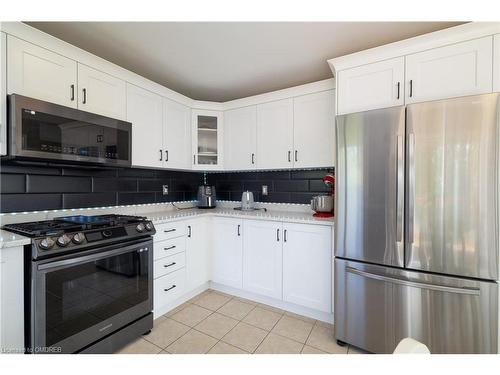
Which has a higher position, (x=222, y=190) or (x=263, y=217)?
(x=222, y=190)

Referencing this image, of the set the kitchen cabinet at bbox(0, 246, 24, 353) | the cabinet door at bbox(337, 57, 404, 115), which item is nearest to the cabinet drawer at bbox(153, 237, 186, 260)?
the kitchen cabinet at bbox(0, 246, 24, 353)

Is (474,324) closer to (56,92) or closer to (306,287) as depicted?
(306,287)

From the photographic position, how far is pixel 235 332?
6.34ft

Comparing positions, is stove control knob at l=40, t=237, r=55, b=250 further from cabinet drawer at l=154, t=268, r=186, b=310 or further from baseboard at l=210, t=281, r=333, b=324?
baseboard at l=210, t=281, r=333, b=324

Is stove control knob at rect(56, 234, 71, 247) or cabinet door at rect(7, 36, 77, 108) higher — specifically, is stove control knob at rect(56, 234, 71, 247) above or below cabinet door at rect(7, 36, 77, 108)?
below

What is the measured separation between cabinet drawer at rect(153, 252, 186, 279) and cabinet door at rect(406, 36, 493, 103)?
2.33 meters

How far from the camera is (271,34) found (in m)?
1.69

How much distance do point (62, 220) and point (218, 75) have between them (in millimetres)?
1856

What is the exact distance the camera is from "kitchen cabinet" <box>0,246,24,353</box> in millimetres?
1201

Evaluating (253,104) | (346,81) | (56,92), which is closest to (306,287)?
(346,81)

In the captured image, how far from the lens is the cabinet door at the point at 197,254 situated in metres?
2.44

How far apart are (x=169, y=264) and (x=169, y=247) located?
0.16 metres

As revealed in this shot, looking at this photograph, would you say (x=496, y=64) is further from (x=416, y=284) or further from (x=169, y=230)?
(x=169, y=230)

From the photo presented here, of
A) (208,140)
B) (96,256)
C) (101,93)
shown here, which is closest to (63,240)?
(96,256)
